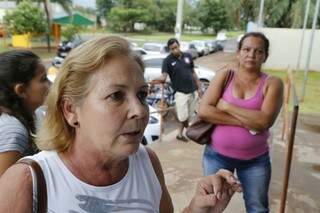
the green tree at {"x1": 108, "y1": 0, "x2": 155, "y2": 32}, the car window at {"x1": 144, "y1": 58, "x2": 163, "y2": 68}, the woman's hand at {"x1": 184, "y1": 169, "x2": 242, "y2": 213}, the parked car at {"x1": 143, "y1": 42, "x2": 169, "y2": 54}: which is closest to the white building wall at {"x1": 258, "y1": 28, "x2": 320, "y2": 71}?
the parked car at {"x1": 143, "y1": 42, "x2": 169, "y2": 54}

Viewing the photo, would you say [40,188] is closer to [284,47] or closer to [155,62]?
[155,62]

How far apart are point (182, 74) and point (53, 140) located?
201 inches

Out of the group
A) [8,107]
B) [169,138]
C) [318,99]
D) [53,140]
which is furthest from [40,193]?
[318,99]

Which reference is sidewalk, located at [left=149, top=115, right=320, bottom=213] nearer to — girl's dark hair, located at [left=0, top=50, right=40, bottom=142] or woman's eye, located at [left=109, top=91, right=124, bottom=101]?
girl's dark hair, located at [left=0, top=50, right=40, bottom=142]

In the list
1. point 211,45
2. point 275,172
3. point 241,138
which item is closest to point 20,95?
point 241,138

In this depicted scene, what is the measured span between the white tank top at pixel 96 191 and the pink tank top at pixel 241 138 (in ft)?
3.89

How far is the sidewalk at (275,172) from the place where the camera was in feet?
12.6

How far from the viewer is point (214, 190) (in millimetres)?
1460

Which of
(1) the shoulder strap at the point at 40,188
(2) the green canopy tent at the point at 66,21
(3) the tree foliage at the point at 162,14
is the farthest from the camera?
(3) the tree foliage at the point at 162,14

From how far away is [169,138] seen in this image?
6195 mm

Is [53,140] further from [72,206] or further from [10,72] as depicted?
[10,72]

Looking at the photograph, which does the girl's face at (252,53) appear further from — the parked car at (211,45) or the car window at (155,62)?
the parked car at (211,45)

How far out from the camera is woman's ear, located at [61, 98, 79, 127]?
1.29 m

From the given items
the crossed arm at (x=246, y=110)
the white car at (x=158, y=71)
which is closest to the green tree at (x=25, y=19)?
the white car at (x=158, y=71)
